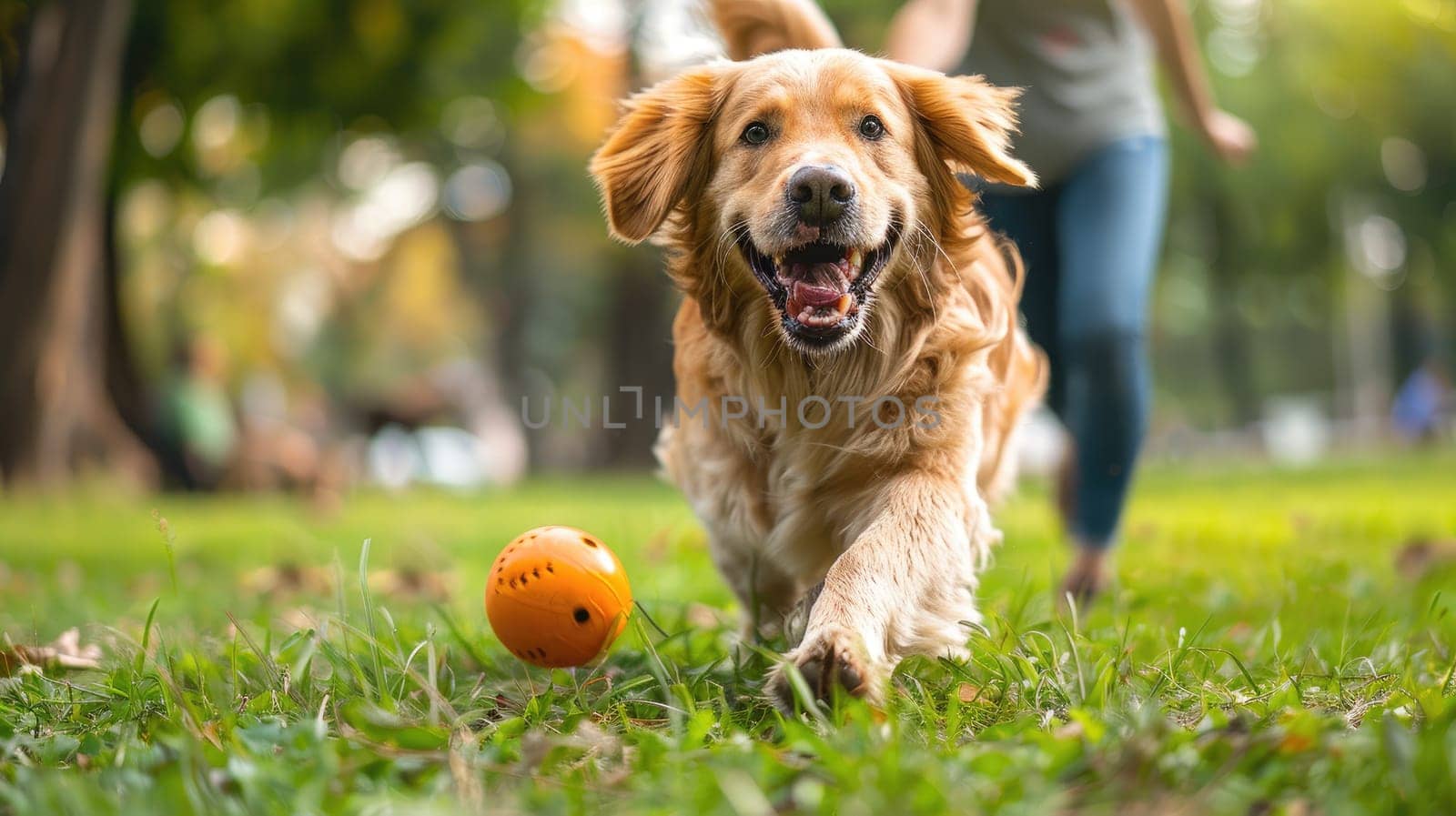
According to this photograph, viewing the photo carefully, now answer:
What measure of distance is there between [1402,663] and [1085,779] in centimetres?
126

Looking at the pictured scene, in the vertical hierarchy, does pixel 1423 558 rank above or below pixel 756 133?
below

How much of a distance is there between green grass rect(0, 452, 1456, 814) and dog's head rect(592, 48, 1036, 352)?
2.76 feet

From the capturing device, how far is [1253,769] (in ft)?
5.51

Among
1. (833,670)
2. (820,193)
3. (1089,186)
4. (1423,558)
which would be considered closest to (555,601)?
(833,670)

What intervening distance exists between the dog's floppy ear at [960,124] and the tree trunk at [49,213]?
315 inches

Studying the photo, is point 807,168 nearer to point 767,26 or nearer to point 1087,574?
point 767,26

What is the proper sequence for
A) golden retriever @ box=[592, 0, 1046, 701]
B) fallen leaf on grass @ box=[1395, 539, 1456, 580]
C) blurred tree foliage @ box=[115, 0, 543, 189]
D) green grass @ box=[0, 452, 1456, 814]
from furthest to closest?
blurred tree foliage @ box=[115, 0, 543, 189]
fallen leaf on grass @ box=[1395, 539, 1456, 580]
golden retriever @ box=[592, 0, 1046, 701]
green grass @ box=[0, 452, 1456, 814]

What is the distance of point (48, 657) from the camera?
2.77 meters

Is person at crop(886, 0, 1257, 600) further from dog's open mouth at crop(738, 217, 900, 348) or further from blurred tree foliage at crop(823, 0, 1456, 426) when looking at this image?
blurred tree foliage at crop(823, 0, 1456, 426)

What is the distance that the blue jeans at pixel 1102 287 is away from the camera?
3.60m

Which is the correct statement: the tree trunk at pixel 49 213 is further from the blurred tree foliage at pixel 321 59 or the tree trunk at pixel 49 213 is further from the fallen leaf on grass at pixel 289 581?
the fallen leaf on grass at pixel 289 581

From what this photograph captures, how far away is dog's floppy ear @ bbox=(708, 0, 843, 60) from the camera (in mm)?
3580

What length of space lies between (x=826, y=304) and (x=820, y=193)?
26 cm

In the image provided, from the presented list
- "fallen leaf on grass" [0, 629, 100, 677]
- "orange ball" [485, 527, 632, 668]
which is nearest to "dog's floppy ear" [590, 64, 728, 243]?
"orange ball" [485, 527, 632, 668]
